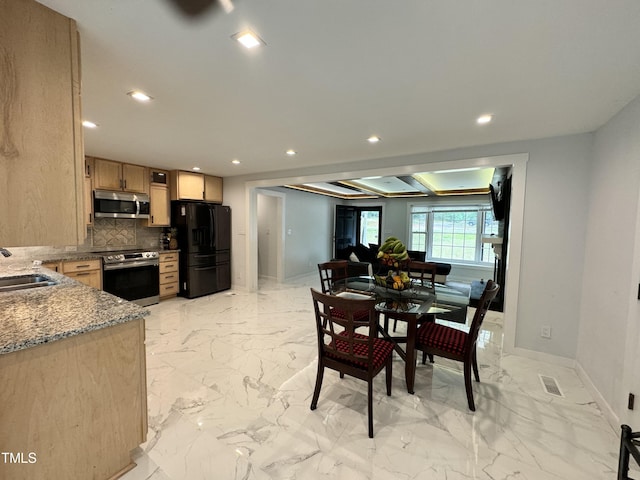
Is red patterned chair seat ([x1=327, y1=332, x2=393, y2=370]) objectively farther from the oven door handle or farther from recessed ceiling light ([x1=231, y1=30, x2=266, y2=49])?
the oven door handle

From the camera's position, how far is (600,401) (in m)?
2.07

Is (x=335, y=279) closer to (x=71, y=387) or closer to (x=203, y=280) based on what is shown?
(x=71, y=387)

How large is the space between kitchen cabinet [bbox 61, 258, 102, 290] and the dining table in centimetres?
344

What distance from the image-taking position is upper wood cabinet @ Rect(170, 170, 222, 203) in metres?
4.80

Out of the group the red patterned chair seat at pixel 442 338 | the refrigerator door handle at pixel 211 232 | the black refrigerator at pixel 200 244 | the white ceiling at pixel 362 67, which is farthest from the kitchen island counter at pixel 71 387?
the refrigerator door handle at pixel 211 232

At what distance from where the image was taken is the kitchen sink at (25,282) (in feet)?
7.01

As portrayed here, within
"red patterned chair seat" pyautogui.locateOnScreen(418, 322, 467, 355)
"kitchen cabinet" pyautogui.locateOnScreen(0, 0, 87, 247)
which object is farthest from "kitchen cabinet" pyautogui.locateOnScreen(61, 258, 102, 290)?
"red patterned chair seat" pyautogui.locateOnScreen(418, 322, 467, 355)

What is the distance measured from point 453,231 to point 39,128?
7922 mm

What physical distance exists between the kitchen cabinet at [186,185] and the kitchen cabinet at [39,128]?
376 centimetres

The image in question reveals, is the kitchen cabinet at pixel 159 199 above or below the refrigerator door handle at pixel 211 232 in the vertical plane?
above

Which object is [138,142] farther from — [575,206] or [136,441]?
[575,206]

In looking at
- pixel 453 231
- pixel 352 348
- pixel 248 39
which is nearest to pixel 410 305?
pixel 352 348

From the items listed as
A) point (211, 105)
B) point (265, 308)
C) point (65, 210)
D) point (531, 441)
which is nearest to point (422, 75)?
point (211, 105)

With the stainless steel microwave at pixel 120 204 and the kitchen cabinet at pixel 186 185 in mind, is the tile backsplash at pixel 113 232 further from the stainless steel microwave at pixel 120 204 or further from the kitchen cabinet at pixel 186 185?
the kitchen cabinet at pixel 186 185
